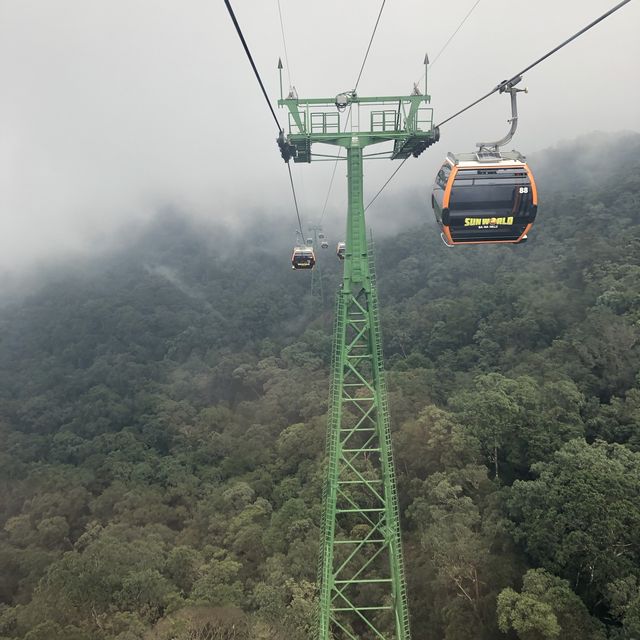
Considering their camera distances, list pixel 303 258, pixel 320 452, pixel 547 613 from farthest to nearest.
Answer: pixel 320 452
pixel 303 258
pixel 547 613

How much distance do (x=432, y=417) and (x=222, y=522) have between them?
34.0 ft

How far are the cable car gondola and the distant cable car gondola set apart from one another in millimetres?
8803

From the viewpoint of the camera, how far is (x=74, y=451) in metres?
35.0

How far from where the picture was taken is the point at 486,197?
7781mm

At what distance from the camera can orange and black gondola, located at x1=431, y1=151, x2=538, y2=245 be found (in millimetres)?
7684

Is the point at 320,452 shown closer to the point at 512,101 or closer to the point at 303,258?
the point at 303,258

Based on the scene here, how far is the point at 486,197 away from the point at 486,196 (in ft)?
0.06

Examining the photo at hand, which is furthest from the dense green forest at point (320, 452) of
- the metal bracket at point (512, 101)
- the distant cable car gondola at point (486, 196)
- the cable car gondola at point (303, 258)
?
the metal bracket at point (512, 101)

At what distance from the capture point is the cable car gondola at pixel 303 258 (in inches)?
658

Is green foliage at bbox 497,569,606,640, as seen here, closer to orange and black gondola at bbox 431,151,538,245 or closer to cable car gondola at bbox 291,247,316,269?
orange and black gondola at bbox 431,151,538,245

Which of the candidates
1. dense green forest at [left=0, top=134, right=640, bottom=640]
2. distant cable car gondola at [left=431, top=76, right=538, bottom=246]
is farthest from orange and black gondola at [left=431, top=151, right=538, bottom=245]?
dense green forest at [left=0, top=134, right=640, bottom=640]

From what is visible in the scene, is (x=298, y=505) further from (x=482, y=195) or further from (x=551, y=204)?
(x=551, y=204)

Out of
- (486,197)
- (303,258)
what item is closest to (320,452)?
(303,258)

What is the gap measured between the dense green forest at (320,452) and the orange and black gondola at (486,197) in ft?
33.2
